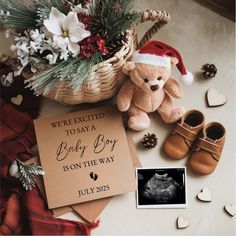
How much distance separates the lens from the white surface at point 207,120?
3.89 feet

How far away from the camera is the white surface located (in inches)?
46.6

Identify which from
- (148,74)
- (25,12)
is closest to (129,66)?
(148,74)

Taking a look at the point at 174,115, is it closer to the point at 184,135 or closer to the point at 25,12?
the point at 184,135

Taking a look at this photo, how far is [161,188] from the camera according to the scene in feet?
3.89

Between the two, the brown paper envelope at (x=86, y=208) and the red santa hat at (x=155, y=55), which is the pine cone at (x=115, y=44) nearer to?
the red santa hat at (x=155, y=55)

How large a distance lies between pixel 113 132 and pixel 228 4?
0.52 metres

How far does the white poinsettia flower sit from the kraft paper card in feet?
0.86

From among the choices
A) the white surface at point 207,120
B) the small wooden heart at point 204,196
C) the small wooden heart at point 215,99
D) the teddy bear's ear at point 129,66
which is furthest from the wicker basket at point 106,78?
the small wooden heart at point 204,196

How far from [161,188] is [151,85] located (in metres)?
0.30

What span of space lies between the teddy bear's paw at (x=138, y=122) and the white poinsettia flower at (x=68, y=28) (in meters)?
0.27

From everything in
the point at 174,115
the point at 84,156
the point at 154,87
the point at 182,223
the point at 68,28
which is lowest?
the point at 182,223

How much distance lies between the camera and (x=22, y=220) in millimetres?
1185

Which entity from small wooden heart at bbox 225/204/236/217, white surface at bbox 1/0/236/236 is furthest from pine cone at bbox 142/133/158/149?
small wooden heart at bbox 225/204/236/217


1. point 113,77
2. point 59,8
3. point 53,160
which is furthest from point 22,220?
point 59,8
